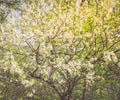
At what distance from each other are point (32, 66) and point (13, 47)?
139cm

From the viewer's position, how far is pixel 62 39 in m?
13.0

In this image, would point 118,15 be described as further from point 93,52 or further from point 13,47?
point 13,47

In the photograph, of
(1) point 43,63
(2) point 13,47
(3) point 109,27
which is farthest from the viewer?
(3) point 109,27

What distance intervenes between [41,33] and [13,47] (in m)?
1.48

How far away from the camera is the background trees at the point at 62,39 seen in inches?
474

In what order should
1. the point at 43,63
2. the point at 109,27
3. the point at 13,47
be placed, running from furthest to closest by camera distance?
1. the point at 109,27
2. the point at 13,47
3. the point at 43,63

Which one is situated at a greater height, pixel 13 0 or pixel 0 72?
pixel 13 0

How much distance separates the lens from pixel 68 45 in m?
12.5

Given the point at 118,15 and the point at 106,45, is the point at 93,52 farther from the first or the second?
the point at 118,15

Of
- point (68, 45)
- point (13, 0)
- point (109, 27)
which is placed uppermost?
point (13, 0)

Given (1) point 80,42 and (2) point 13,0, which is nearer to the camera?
(1) point 80,42

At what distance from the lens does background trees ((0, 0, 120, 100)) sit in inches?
474

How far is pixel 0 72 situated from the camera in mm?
13953

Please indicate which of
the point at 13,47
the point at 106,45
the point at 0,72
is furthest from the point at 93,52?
the point at 0,72
